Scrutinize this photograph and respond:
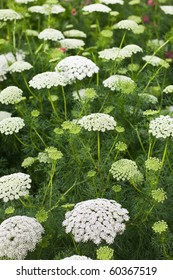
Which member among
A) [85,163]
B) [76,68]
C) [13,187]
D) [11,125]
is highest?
[76,68]

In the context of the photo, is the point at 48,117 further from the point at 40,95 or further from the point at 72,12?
the point at 72,12

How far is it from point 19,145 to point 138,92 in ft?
3.48

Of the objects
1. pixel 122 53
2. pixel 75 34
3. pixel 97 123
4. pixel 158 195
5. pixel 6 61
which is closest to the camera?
pixel 158 195

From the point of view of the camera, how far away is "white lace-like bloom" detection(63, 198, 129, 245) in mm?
2713

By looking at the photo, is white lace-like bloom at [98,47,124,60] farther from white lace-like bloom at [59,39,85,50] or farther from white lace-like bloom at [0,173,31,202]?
white lace-like bloom at [0,173,31,202]

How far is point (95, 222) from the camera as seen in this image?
274 cm

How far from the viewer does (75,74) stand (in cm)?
364

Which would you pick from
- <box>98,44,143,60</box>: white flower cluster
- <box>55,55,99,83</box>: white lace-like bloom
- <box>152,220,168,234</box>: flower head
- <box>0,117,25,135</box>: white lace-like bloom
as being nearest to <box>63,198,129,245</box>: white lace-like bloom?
<box>152,220,168,234</box>: flower head

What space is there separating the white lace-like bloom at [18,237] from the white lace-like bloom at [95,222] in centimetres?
18

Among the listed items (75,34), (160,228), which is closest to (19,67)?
(75,34)

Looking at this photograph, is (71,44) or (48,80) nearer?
(48,80)

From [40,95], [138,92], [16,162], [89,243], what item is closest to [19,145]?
[16,162]

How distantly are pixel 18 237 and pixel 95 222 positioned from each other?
0.42 metres

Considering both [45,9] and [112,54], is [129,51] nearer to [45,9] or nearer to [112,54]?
[112,54]
